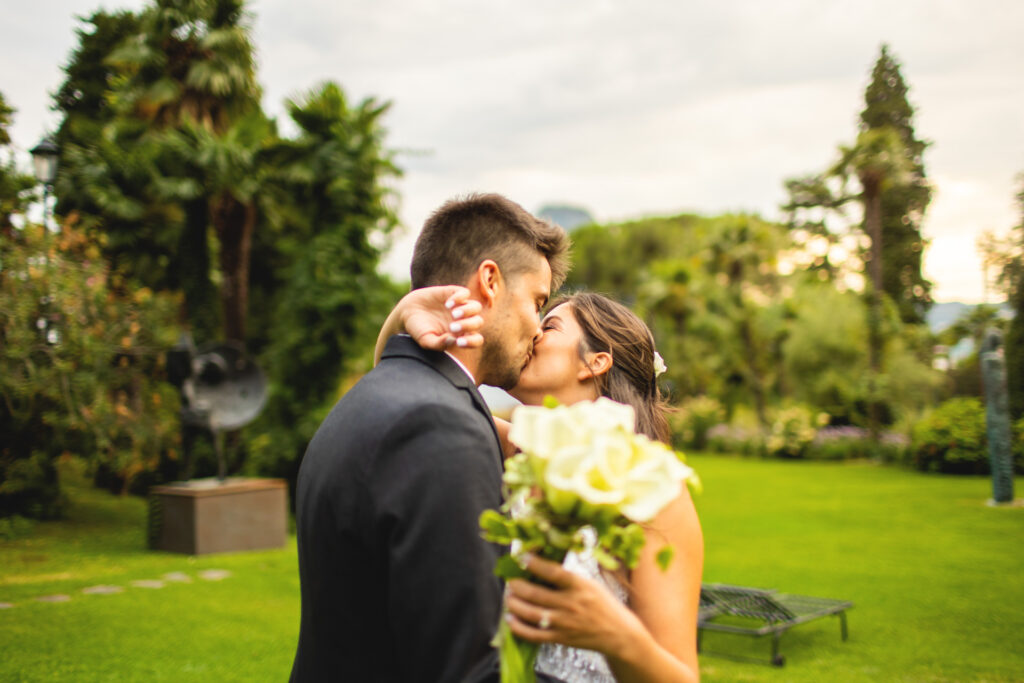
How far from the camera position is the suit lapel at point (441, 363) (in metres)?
1.99

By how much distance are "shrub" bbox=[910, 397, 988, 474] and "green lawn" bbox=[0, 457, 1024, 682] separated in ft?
15.0

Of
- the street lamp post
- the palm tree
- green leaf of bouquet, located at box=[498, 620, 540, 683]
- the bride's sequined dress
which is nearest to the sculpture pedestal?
the street lamp post

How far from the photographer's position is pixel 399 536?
5.18 feet

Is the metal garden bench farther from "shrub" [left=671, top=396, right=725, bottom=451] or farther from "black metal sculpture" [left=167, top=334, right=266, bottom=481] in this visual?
"shrub" [left=671, top=396, right=725, bottom=451]

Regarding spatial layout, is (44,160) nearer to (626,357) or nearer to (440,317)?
(626,357)

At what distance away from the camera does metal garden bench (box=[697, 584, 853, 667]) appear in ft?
21.8

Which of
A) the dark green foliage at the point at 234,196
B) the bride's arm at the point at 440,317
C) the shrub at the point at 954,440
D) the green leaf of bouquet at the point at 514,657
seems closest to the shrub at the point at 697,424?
the shrub at the point at 954,440

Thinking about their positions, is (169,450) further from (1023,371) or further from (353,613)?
(1023,371)

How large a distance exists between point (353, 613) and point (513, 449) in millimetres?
A: 1860

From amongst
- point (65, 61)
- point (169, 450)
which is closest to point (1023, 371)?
point (169, 450)

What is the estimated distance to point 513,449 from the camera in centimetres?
356

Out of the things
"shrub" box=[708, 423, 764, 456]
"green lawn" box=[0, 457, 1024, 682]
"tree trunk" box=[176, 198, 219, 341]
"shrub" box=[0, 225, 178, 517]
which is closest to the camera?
"green lawn" box=[0, 457, 1024, 682]

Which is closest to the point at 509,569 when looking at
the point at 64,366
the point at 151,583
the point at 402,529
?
the point at 402,529

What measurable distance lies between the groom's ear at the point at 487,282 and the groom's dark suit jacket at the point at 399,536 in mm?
456
